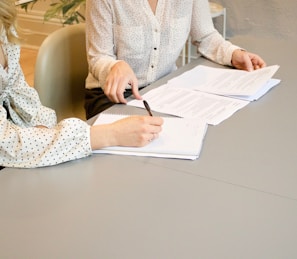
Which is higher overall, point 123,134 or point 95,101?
point 123,134

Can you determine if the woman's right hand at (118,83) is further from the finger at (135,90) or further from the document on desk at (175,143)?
the document on desk at (175,143)

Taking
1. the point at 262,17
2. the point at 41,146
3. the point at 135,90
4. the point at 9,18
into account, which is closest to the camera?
the point at 41,146

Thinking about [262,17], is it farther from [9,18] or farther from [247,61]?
[9,18]

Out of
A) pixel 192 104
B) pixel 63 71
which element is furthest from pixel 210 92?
pixel 63 71

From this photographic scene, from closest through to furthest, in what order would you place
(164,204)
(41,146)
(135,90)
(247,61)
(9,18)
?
(164,204) < (41,146) < (9,18) < (135,90) < (247,61)

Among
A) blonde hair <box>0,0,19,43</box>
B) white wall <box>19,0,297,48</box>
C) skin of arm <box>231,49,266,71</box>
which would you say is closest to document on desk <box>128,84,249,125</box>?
skin of arm <box>231,49,266,71</box>

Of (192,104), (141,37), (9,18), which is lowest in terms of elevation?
(192,104)

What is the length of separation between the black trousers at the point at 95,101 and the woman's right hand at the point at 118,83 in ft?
0.58

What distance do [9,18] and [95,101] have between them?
453mm

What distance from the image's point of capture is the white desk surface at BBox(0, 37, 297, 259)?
2.54 feet

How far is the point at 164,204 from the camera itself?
88 centimetres

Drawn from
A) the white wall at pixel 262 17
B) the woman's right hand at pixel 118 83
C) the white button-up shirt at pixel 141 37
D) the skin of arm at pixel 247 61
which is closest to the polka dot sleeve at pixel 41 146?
the woman's right hand at pixel 118 83

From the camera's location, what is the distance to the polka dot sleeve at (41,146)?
1.01 m

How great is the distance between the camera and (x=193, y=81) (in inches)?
57.2
